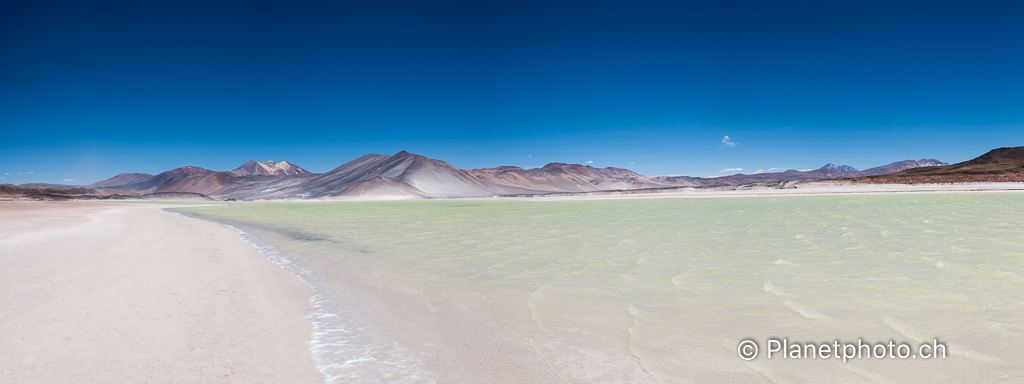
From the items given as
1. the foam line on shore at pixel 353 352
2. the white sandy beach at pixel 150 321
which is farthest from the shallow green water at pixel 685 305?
the white sandy beach at pixel 150 321

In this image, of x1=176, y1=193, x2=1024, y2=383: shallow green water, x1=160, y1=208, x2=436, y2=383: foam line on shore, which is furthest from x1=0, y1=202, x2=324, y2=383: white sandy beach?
x1=176, y1=193, x2=1024, y2=383: shallow green water

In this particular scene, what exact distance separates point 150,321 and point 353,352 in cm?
221

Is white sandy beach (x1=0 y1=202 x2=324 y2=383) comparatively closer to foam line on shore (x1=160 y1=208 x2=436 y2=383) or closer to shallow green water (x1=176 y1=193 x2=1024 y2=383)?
foam line on shore (x1=160 y1=208 x2=436 y2=383)

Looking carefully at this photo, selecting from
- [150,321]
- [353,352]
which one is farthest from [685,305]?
[150,321]

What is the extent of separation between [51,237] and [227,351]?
484 inches

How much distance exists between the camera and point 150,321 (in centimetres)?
442

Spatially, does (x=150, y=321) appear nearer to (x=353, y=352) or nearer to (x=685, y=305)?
(x=353, y=352)

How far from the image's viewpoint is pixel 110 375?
10.4 ft

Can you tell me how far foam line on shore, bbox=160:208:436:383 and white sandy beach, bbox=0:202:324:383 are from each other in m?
0.12

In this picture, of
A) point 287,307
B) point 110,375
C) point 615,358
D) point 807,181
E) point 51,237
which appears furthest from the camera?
point 807,181

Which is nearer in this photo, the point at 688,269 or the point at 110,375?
the point at 110,375

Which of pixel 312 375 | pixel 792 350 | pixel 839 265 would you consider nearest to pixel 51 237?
pixel 312 375

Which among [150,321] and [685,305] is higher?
[150,321]

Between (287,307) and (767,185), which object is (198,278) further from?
(767,185)
